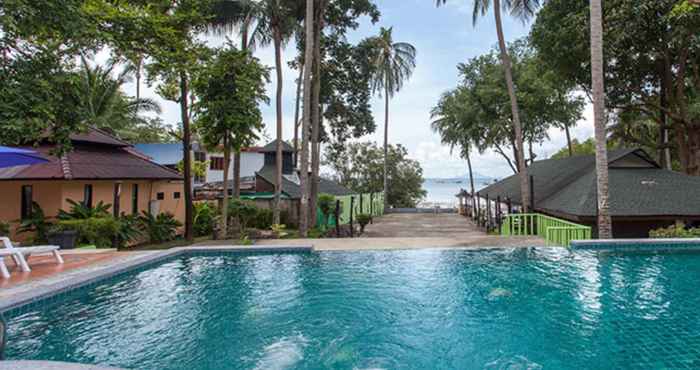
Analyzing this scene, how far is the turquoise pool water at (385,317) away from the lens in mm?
4641

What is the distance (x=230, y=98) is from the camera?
1248cm

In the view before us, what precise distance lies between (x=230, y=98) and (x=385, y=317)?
944 cm

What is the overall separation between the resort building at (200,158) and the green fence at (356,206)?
5.63 metres

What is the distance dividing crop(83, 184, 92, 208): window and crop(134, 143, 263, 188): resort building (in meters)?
4.52

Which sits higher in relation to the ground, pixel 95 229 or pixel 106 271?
pixel 95 229

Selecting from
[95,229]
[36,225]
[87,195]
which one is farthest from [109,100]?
[95,229]

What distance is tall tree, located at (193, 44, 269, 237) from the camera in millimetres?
12375

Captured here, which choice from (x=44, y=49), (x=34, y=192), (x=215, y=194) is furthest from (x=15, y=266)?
(x=215, y=194)

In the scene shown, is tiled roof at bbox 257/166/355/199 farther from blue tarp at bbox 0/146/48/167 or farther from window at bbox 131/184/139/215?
blue tarp at bbox 0/146/48/167

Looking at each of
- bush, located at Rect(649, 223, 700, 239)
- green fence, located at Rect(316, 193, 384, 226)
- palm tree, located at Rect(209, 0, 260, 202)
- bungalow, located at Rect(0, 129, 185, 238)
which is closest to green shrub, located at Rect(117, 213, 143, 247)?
bungalow, located at Rect(0, 129, 185, 238)

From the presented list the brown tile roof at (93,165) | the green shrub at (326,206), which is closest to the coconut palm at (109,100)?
the brown tile roof at (93,165)

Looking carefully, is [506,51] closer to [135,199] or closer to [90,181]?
[135,199]

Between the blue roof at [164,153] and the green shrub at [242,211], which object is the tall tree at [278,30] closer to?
the green shrub at [242,211]

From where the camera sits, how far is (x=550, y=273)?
8172mm
